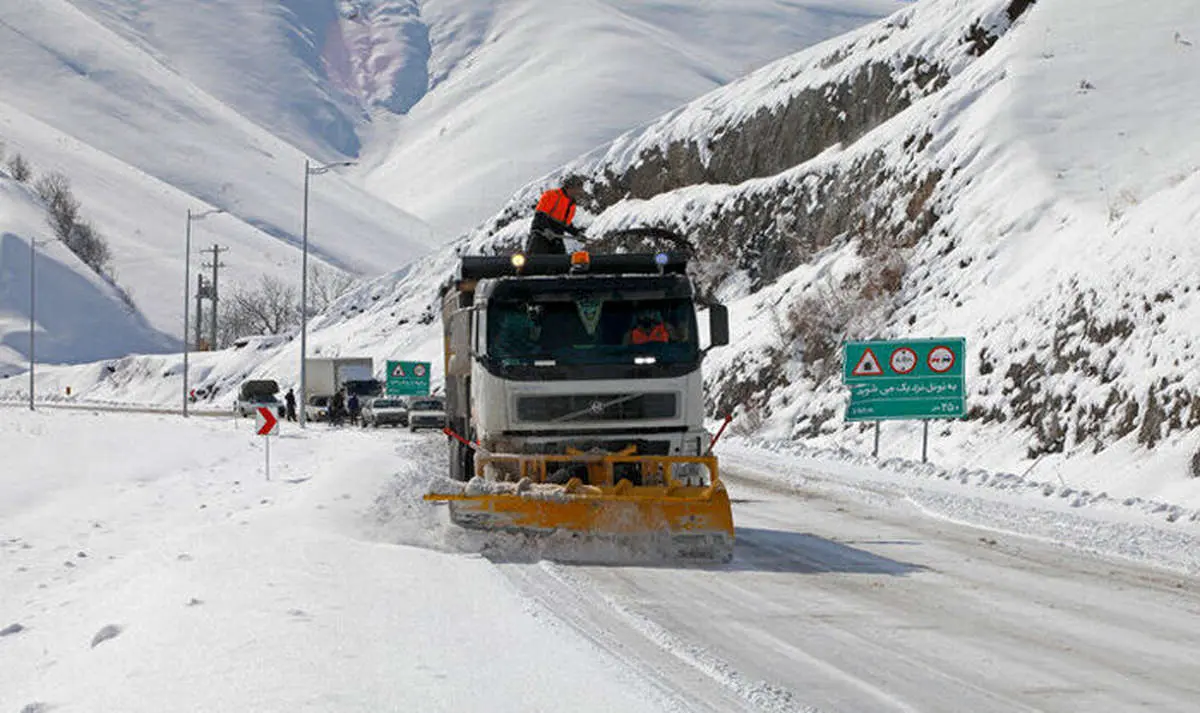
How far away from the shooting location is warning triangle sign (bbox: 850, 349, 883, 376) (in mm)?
27109

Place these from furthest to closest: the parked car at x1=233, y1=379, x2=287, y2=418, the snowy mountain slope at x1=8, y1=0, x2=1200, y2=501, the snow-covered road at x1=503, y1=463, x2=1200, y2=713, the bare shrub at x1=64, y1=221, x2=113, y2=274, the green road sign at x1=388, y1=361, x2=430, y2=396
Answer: the bare shrub at x1=64, y1=221, x2=113, y2=274, the parked car at x1=233, y1=379, x2=287, y2=418, the green road sign at x1=388, y1=361, x2=430, y2=396, the snowy mountain slope at x1=8, y1=0, x2=1200, y2=501, the snow-covered road at x1=503, y1=463, x2=1200, y2=713

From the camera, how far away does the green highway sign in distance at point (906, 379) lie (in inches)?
1047

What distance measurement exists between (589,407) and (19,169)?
17496 centimetres

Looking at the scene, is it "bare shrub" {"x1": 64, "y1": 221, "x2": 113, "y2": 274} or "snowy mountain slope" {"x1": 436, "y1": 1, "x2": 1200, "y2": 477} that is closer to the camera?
"snowy mountain slope" {"x1": 436, "y1": 1, "x2": 1200, "y2": 477}

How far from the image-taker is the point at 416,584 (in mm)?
10750

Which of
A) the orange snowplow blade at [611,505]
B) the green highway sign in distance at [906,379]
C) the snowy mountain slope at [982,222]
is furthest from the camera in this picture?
the green highway sign in distance at [906,379]

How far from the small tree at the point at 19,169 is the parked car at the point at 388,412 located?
12961 centimetres

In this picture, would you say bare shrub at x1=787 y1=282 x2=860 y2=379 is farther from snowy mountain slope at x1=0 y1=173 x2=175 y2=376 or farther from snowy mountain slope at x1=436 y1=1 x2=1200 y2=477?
snowy mountain slope at x1=0 y1=173 x2=175 y2=376

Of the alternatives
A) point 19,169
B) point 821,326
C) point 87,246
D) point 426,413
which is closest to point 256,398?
point 426,413

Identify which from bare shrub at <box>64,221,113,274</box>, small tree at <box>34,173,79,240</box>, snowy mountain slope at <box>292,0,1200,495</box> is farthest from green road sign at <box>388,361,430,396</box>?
bare shrub at <box>64,221,113,274</box>

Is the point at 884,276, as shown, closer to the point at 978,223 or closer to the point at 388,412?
the point at 978,223

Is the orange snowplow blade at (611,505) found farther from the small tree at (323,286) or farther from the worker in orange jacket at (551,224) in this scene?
the small tree at (323,286)

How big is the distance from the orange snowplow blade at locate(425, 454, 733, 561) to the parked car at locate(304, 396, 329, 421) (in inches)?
1912

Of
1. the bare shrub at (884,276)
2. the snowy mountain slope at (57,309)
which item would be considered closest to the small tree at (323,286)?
the snowy mountain slope at (57,309)
